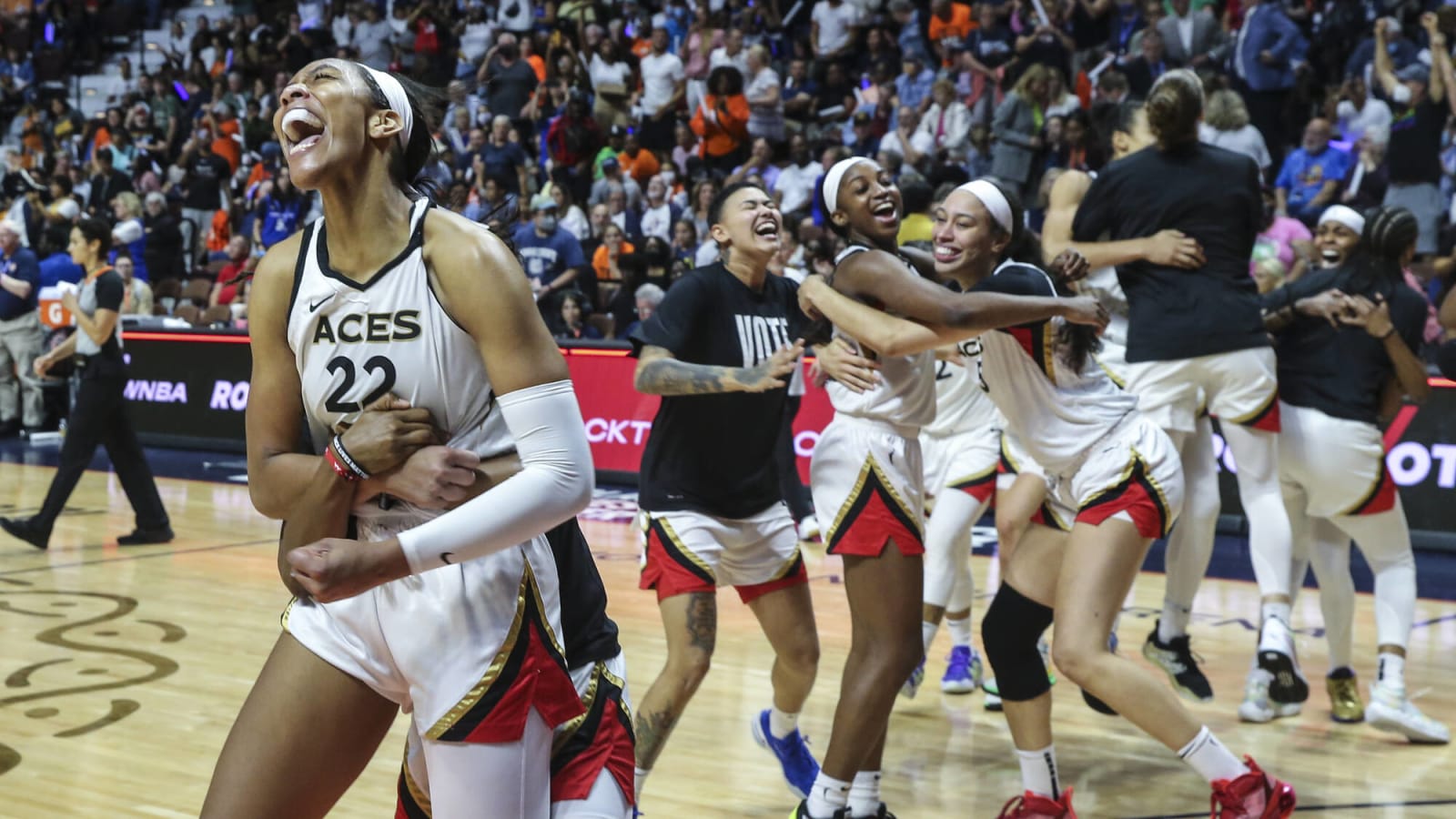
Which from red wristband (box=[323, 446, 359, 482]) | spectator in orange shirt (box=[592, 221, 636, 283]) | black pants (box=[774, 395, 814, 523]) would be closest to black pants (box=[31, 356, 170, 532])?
black pants (box=[774, 395, 814, 523])

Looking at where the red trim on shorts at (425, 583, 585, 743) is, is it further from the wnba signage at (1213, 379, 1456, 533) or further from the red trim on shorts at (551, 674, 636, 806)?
the wnba signage at (1213, 379, 1456, 533)

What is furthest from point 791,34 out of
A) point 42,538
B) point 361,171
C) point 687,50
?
point 361,171

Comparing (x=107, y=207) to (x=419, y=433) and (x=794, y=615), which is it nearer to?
(x=794, y=615)

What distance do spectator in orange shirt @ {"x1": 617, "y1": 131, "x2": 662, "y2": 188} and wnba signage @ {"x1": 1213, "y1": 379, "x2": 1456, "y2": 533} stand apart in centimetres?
799

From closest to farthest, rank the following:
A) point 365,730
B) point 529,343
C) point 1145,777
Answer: point 529,343 < point 365,730 < point 1145,777

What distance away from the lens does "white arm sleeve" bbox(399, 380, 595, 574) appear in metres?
2.27

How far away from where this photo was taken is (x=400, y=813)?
8.89ft

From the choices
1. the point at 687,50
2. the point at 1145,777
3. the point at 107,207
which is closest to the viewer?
the point at 1145,777

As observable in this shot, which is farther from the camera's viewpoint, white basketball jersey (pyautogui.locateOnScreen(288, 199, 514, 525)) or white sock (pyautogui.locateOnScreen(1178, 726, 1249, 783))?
white sock (pyautogui.locateOnScreen(1178, 726, 1249, 783))

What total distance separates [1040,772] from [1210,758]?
0.47 m

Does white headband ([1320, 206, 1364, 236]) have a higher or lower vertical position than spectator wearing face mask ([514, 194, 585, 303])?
higher

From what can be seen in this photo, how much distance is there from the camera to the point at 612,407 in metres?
11.4

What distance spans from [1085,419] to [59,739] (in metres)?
3.54

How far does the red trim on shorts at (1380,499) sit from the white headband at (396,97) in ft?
13.6
